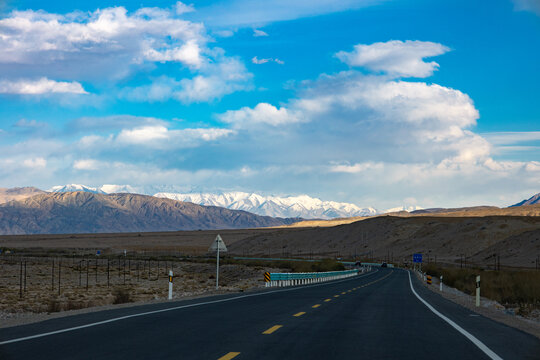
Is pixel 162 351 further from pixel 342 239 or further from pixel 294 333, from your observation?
→ pixel 342 239

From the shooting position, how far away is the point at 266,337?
469 inches

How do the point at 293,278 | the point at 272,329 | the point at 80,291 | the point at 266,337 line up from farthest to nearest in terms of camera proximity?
the point at 293,278, the point at 80,291, the point at 272,329, the point at 266,337

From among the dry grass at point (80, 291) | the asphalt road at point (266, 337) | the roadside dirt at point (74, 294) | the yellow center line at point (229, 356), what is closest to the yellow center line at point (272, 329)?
the asphalt road at point (266, 337)

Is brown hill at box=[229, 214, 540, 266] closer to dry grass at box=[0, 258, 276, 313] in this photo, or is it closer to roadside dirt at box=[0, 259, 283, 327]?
dry grass at box=[0, 258, 276, 313]

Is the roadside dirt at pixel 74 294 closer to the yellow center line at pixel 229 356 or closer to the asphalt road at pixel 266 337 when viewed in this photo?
the asphalt road at pixel 266 337

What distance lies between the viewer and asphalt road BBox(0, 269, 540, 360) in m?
9.98

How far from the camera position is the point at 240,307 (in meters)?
20.0

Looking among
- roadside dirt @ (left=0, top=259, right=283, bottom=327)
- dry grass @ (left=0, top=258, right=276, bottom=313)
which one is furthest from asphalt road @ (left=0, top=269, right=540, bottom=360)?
dry grass @ (left=0, top=258, right=276, bottom=313)

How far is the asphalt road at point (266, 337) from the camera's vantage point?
393 inches

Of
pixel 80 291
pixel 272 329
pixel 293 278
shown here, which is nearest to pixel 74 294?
pixel 80 291

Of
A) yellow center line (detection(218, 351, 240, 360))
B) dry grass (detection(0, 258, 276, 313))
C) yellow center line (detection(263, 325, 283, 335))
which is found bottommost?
dry grass (detection(0, 258, 276, 313))

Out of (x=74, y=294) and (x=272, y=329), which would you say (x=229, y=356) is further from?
(x=74, y=294)

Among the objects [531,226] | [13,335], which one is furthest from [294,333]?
[531,226]

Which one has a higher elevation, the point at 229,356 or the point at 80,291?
the point at 229,356
